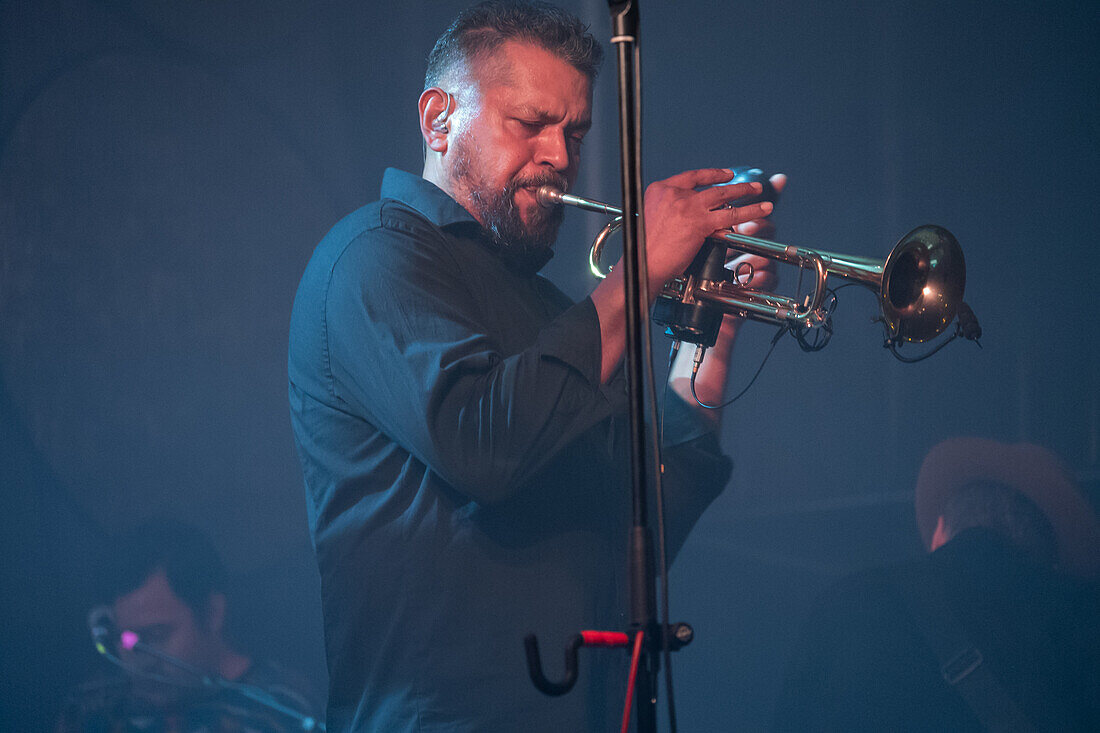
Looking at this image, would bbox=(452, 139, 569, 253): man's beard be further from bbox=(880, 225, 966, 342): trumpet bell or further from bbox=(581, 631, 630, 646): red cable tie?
bbox=(581, 631, 630, 646): red cable tie

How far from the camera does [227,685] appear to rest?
8.10ft

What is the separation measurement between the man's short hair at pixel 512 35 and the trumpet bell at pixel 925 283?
782 millimetres

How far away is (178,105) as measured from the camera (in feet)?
8.50

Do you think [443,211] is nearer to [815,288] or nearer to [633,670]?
[815,288]

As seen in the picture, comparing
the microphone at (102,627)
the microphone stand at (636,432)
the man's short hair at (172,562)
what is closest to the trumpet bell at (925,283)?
the microphone stand at (636,432)

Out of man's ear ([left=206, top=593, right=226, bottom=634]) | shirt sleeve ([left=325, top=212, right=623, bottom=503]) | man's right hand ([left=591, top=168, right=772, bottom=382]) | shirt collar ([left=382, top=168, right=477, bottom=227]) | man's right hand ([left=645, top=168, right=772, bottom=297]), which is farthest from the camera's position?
man's ear ([left=206, top=593, right=226, bottom=634])

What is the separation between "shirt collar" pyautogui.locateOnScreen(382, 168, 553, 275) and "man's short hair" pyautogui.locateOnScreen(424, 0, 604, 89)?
0.27m

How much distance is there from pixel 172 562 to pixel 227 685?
373mm

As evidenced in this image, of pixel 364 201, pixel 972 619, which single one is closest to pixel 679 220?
pixel 364 201

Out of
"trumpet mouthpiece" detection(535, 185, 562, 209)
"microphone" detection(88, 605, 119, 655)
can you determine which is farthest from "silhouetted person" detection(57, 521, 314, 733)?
"trumpet mouthpiece" detection(535, 185, 562, 209)

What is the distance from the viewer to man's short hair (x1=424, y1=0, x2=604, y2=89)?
6.03 ft

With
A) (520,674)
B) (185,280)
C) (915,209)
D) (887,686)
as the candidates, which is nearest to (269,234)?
(185,280)

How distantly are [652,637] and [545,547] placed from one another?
0.52m

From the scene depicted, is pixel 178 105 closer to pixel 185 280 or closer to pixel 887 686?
pixel 185 280
